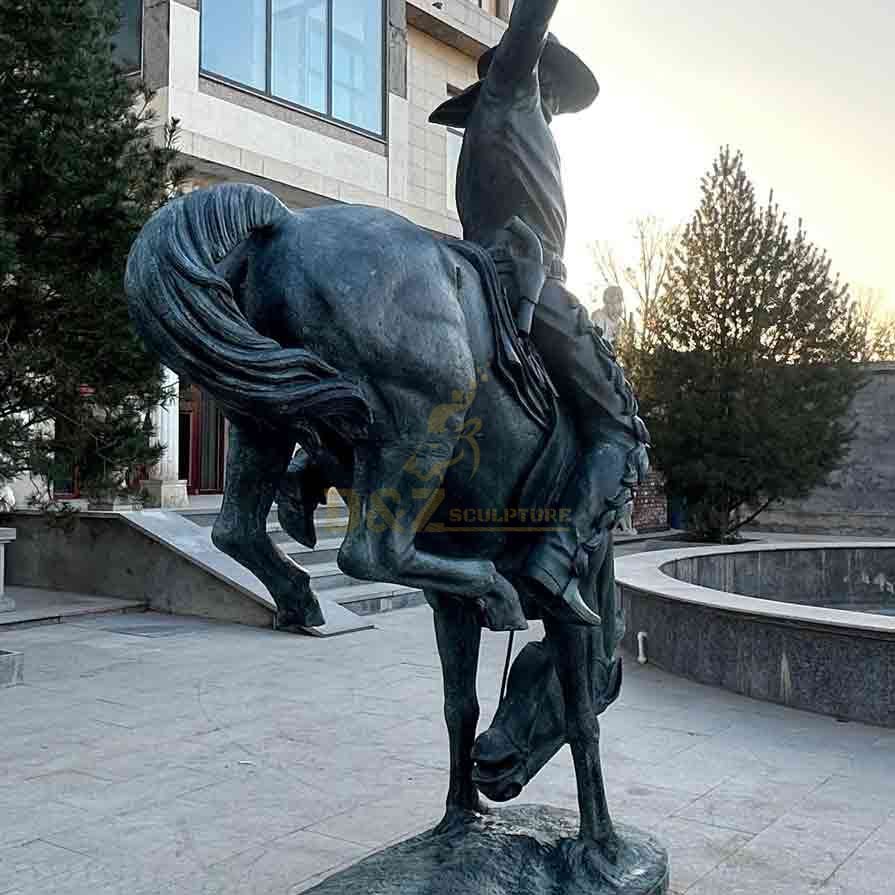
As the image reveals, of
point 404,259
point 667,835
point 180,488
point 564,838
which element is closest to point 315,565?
point 180,488

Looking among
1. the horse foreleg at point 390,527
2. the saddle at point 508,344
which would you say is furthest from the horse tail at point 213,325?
the saddle at point 508,344

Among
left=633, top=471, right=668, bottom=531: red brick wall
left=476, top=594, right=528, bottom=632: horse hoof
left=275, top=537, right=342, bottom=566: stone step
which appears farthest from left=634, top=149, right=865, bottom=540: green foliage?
left=476, top=594, right=528, bottom=632: horse hoof

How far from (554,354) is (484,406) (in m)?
0.31

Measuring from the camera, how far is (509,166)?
9.73 feet

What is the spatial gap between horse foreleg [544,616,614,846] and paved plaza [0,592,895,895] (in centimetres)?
65

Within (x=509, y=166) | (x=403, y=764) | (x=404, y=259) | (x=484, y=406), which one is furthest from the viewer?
(x=403, y=764)

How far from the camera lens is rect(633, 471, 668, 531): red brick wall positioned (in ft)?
70.5

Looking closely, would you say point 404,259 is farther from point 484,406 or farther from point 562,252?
point 562,252

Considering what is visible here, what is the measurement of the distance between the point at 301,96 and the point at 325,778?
42.4 feet

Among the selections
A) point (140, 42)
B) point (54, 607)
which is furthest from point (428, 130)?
point (54, 607)

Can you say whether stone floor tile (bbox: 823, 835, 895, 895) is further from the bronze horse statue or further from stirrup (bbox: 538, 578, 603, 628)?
stirrup (bbox: 538, 578, 603, 628)

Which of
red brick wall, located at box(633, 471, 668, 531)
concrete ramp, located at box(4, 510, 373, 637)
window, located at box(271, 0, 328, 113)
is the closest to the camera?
concrete ramp, located at box(4, 510, 373, 637)

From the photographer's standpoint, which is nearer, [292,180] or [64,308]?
[64,308]

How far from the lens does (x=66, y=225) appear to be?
23.8 ft
